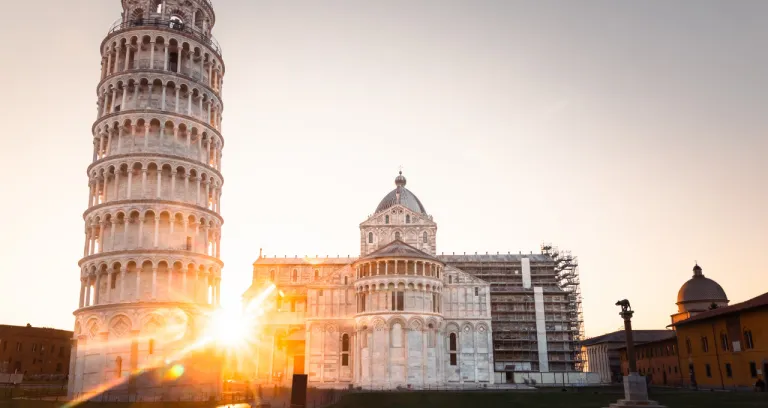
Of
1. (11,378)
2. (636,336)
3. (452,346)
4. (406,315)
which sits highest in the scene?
(406,315)

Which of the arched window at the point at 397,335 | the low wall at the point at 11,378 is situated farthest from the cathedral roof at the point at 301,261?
the low wall at the point at 11,378

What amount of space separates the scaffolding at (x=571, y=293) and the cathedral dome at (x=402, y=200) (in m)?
23.3

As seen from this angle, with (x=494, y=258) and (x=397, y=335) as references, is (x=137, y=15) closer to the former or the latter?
(x=397, y=335)

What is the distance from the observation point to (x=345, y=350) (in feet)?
229

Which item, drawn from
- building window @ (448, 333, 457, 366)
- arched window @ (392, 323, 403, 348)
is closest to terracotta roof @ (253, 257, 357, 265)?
building window @ (448, 333, 457, 366)

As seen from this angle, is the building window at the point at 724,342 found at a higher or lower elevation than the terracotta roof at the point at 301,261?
lower

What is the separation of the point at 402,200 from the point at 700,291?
41800mm

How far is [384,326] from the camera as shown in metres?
64.2

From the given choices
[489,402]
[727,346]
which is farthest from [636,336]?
[489,402]

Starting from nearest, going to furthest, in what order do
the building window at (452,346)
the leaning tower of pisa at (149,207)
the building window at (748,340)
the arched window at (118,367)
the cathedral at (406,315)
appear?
the arched window at (118,367) < the leaning tower of pisa at (149,207) < the building window at (748,340) < the cathedral at (406,315) < the building window at (452,346)

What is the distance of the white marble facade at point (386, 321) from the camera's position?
64.0 meters

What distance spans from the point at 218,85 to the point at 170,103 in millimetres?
5964

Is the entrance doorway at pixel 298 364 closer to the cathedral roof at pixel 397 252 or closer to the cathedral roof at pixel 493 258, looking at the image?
the cathedral roof at pixel 397 252

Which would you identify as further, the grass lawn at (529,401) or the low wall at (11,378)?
the low wall at (11,378)
